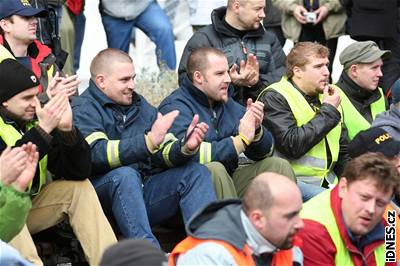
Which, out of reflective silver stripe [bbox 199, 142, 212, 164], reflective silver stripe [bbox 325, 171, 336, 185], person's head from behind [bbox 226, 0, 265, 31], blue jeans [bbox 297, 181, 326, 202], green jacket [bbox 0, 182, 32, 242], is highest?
green jacket [bbox 0, 182, 32, 242]

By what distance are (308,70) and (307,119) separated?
0.39 meters

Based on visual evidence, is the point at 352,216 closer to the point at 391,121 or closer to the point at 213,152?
the point at 213,152

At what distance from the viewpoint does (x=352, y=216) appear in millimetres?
6957

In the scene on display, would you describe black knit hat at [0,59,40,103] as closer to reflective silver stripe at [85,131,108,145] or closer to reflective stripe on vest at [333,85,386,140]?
reflective silver stripe at [85,131,108,145]

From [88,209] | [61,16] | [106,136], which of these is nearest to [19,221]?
[88,209]

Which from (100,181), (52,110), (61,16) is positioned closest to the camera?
(52,110)

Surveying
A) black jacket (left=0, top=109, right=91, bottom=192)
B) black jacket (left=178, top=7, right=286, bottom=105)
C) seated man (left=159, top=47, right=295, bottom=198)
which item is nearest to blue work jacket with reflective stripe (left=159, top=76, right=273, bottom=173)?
seated man (left=159, top=47, right=295, bottom=198)

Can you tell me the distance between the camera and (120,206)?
8.09 meters

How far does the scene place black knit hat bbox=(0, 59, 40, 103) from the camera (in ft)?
25.8

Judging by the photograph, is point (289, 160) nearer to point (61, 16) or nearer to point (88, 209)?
point (88, 209)

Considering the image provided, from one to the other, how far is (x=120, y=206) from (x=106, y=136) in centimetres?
57

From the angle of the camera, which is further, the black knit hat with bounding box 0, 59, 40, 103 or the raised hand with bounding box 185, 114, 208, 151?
the raised hand with bounding box 185, 114, 208, 151

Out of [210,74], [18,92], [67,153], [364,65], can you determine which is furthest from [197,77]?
[364,65]

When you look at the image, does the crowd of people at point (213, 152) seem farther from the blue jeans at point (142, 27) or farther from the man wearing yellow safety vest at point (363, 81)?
the blue jeans at point (142, 27)
